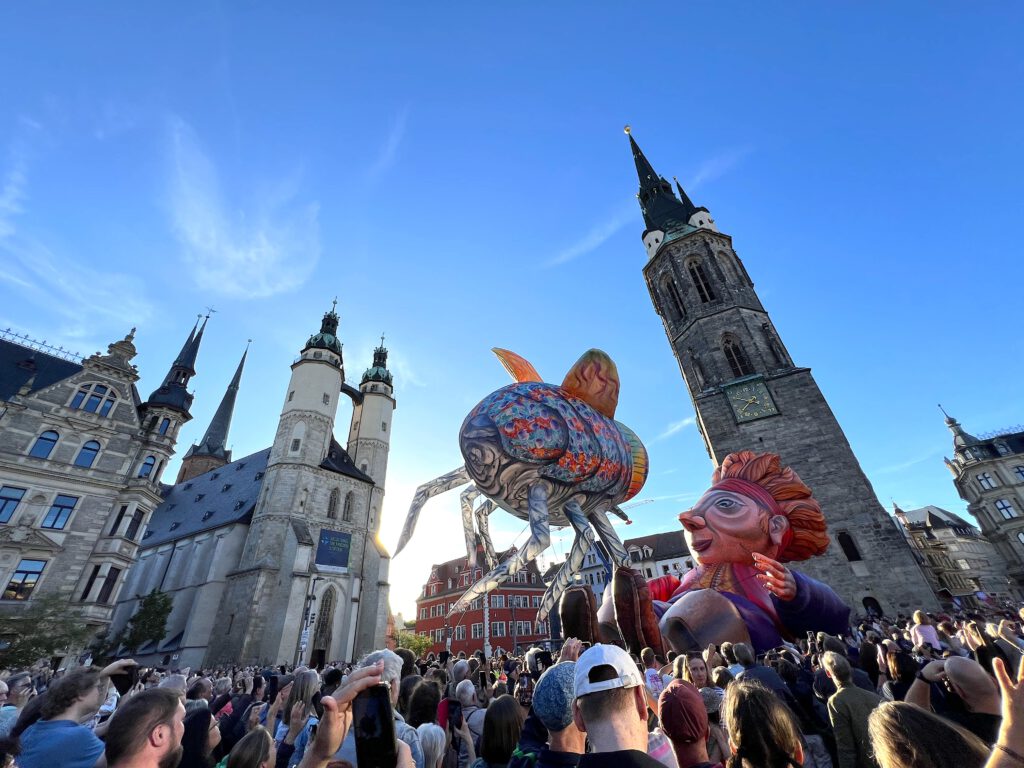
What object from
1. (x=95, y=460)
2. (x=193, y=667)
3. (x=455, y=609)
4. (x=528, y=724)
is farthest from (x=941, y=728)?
(x=193, y=667)

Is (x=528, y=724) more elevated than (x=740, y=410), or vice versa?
(x=740, y=410)

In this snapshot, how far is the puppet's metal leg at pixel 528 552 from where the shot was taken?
701cm

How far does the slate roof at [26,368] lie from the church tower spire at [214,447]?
23.4m

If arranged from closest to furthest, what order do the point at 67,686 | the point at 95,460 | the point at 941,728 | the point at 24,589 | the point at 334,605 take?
the point at 941,728 → the point at 67,686 → the point at 24,589 → the point at 95,460 → the point at 334,605

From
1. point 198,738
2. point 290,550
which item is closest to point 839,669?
point 198,738

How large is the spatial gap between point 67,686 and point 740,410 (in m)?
25.5

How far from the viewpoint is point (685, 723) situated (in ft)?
6.76

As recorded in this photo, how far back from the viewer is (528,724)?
90.7 inches

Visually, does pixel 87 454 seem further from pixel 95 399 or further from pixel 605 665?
pixel 605 665

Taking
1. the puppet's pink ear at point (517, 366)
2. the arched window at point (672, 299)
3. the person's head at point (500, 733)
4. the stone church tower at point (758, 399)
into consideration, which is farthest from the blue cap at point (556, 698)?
the arched window at point (672, 299)

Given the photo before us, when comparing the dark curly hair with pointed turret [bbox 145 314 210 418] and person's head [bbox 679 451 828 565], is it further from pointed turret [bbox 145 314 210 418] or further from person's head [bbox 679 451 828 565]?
pointed turret [bbox 145 314 210 418]

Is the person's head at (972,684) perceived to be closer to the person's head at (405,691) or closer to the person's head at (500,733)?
the person's head at (500,733)

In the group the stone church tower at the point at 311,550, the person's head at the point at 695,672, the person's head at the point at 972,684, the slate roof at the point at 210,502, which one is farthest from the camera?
the slate roof at the point at 210,502

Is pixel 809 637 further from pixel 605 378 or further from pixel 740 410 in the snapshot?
pixel 740 410
